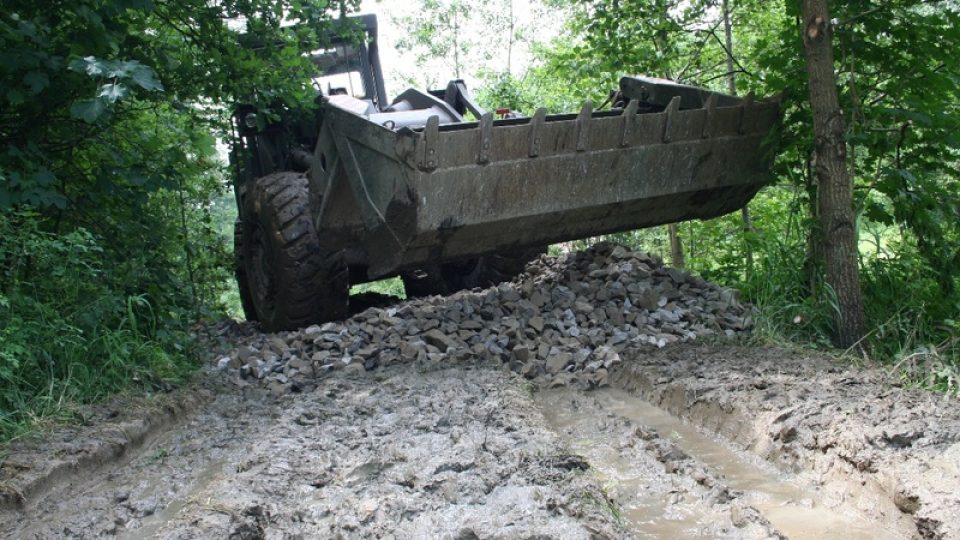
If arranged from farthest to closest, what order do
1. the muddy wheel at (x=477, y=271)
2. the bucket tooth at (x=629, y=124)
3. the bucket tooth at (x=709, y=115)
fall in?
the muddy wheel at (x=477, y=271) → the bucket tooth at (x=709, y=115) → the bucket tooth at (x=629, y=124)

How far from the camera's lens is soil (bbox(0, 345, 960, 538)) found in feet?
9.82

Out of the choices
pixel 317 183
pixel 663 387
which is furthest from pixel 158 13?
pixel 663 387

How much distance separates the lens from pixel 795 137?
6320 mm

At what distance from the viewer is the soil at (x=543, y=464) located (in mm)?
2994

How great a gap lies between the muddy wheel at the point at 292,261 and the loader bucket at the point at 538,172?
17 cm

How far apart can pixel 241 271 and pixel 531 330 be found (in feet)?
10.6

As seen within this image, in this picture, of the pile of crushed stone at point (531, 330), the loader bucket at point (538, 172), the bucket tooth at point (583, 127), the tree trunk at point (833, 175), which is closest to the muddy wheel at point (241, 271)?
the pile of crushed stone at point (531, 330)

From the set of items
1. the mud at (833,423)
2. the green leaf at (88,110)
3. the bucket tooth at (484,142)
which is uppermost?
the green leaf at (88,110)

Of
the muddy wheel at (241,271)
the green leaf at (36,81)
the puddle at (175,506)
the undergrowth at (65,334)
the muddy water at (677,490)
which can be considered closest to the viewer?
the muddy water at (677,490)

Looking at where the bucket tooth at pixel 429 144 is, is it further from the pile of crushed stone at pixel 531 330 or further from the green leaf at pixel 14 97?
the green leaf at pixel 14 97

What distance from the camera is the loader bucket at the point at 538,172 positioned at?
18.5 ft

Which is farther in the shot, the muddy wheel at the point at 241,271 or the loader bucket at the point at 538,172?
the muddy wheel at the point at 241,271

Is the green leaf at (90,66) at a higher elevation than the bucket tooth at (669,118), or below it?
higher

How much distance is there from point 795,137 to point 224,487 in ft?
15.3
